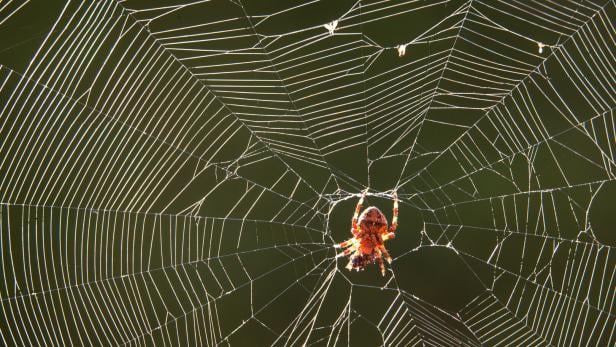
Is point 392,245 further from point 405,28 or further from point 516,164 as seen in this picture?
point 405,28

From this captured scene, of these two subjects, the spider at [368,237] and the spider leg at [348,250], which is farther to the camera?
the spider leg at [348,250]

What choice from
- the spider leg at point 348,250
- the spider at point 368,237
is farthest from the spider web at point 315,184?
the spider at point 368,237

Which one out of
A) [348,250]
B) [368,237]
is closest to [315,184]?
[348,250]

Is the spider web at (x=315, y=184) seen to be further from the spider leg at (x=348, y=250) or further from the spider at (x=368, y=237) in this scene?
the spider at (x=368, y=237)

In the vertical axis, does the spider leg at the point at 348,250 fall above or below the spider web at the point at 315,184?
below

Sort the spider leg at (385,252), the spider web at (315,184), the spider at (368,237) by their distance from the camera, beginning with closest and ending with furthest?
the spider at (368,237)
the spider leg at (385,252)
the spider web at (315,184)

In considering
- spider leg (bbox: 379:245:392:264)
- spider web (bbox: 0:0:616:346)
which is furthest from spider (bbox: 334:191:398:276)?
spider web (bbox: 0:0:616:346)

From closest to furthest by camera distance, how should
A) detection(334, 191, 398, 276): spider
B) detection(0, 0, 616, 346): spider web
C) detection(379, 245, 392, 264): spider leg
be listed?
detection(334, 191, 398, 276): spider
detection(379, 245, 392, 264): spider leg
detection(0, 0, 616, 346): spider web

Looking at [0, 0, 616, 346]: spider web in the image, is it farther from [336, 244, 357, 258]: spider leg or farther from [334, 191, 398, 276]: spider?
[334, 191, 398, 276]: spider

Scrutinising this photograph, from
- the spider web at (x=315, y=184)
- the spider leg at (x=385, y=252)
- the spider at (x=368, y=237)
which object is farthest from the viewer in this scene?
the spider web at (x=315, y=184)

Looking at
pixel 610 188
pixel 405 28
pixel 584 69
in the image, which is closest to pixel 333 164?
pixel 405 28

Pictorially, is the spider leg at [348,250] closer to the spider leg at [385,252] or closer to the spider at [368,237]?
the spider at [368,237]
